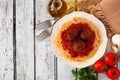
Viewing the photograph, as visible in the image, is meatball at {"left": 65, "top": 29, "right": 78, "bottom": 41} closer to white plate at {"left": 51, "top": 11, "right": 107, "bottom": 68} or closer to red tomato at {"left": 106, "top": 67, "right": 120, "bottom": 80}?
white plate at {"left": 51, "top": 11, "right": 107, "bottom": 68}

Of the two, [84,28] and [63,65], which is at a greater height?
[84,28]

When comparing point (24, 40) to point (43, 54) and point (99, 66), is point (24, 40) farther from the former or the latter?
point (99, 66)

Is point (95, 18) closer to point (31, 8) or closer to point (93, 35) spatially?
point (93, 35)

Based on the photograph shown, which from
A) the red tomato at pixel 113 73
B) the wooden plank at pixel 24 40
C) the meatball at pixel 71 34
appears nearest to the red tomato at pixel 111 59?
the red tomato at pixel 113 73

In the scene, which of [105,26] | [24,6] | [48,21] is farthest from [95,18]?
[24,6]

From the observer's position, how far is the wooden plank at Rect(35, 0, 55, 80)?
5.38 ft

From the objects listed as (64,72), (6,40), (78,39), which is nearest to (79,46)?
(78,39)

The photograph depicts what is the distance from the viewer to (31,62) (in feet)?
5.46

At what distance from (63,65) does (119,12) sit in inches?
11.2

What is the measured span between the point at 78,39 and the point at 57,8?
0.14m

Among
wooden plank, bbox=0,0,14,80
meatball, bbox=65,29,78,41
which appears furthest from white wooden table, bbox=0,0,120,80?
meatball, bbox=65,29,78,41

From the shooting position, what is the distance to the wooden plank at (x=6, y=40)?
1664 mm

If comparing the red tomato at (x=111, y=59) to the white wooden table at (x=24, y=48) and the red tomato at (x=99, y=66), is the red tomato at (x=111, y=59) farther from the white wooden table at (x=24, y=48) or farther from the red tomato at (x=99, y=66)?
the white wooden table at (x=24, y=48)

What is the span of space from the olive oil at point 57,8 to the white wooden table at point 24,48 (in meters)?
0.05
